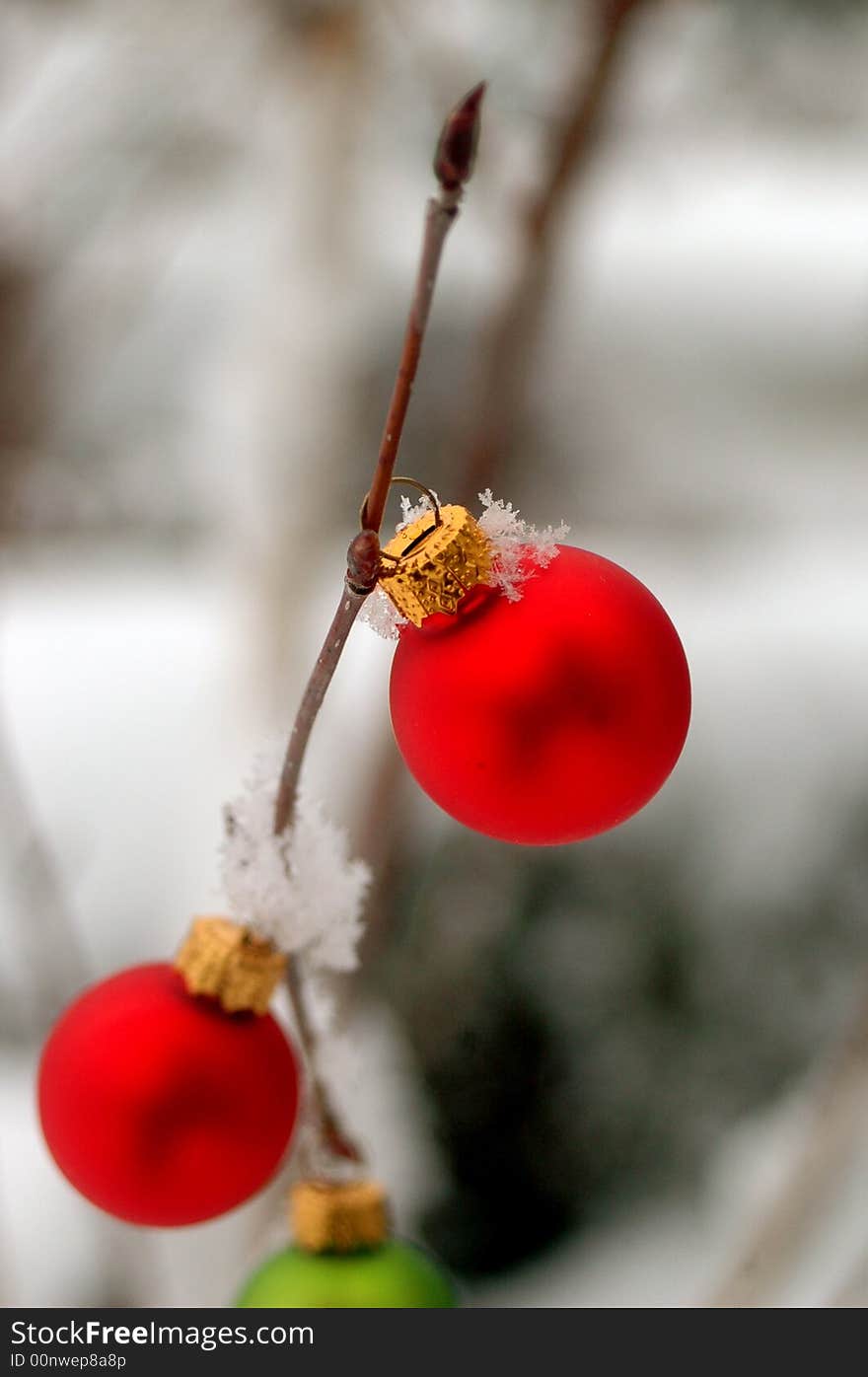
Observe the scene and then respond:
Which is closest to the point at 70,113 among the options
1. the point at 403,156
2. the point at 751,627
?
the point at 403,156

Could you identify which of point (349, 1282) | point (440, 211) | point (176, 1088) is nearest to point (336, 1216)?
point (349, 1282)

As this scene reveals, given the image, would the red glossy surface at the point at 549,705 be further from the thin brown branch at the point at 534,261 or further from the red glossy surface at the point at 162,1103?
the thin brown branch at the point at 534,261

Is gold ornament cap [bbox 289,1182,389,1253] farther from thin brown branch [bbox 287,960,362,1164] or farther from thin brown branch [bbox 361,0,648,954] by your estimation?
thin brown branch [bbox 361,0,648,954]

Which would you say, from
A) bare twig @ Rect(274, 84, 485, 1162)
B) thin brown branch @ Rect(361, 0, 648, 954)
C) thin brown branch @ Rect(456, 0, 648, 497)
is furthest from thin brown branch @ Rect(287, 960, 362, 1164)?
thin brown branch @ Rect(456, 0, 648, 497)

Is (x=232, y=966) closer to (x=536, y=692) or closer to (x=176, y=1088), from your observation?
(x=176, y=1088)

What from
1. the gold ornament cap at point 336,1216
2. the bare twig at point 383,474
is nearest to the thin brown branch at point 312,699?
the bare twig at point 383,474
